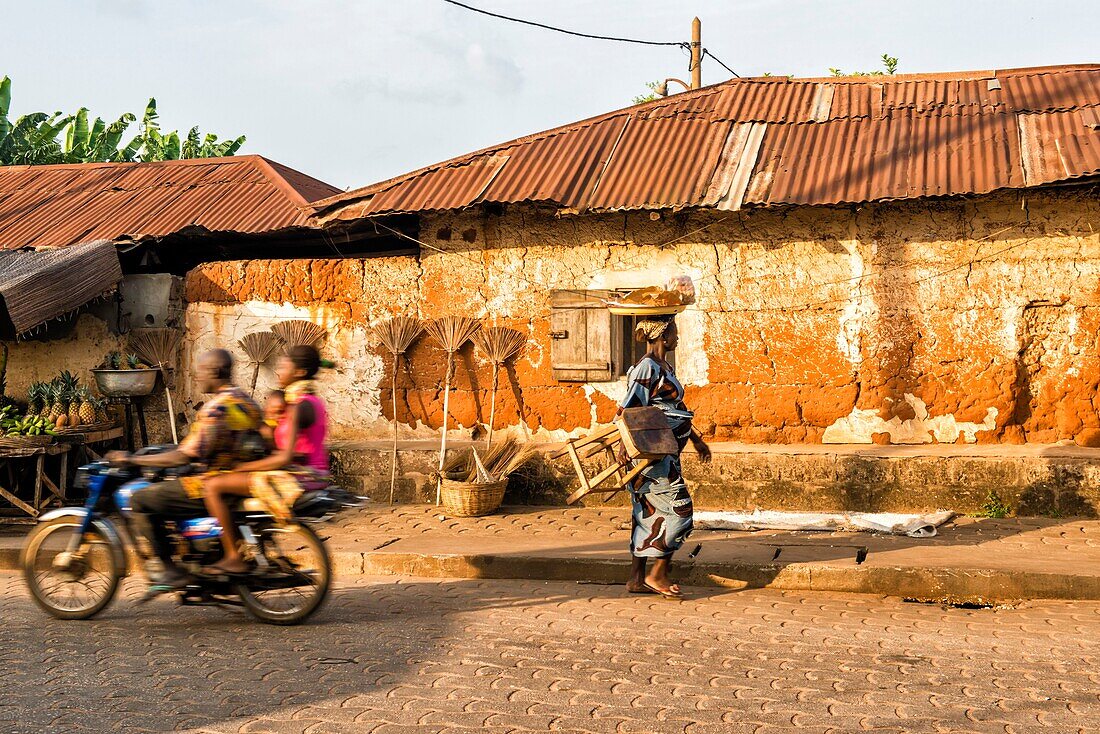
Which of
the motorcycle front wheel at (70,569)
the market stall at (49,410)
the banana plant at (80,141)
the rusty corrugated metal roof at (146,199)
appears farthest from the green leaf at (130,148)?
the motorcycle front wheel at (70,569)

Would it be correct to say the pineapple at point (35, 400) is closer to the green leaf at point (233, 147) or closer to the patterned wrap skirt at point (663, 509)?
the patterned wrap skirt at point (663, 509)

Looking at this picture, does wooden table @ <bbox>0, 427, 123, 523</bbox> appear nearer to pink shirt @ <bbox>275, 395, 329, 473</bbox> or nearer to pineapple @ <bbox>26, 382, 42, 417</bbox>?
pineapple @ <bbox>26, 382, 42, 417</bbox>

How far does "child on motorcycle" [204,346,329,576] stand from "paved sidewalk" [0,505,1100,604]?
204cm

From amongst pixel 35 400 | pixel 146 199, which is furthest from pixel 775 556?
pixel 146 199

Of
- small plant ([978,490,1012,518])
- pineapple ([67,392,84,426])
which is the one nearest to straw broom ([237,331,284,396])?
pineapple ([67,392,84,426])

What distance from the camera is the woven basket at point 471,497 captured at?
379 inches

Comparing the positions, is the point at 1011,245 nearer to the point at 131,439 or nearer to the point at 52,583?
the point at 52,583

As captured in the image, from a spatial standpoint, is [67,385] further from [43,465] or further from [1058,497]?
[1058,497]

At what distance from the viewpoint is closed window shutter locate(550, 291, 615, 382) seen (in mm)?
10477

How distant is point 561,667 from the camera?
5.08 m

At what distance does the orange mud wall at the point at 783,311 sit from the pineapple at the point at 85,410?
174 centimetres

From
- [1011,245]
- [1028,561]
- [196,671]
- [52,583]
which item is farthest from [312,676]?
[1011,245]

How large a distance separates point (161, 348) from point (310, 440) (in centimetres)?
600

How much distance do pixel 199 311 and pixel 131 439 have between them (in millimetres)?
1565
